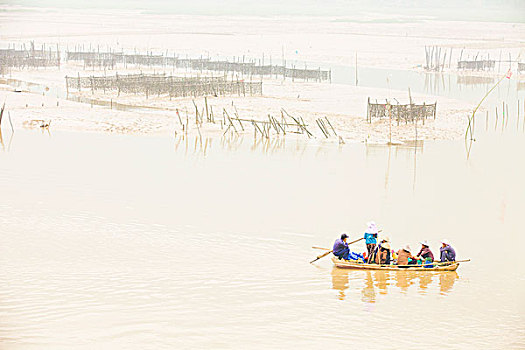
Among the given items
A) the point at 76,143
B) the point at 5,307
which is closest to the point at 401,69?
the point at 76,143

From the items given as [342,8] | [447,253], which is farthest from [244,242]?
[342,8]

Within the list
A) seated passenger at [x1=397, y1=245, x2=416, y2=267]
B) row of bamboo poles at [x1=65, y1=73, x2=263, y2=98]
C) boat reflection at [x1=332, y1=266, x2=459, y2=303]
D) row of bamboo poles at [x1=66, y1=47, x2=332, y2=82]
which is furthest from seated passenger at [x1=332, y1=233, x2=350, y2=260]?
row of bamboo poles at [x1=66, y1=47, x2=332, y2=82]

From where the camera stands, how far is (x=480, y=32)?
43.1 metres

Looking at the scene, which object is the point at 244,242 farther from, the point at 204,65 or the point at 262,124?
the point at 204,65

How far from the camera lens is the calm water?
5422mm

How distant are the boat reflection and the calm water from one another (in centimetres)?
2

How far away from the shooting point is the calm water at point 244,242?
5.42m

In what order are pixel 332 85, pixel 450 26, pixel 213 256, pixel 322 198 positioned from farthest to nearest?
pixel 450 26 → pixel 332 85 → pixel 322 198 → pixel 213 256

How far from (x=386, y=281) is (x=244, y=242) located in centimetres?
169

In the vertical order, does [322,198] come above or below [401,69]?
below

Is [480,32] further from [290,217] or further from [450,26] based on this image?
[290,217]

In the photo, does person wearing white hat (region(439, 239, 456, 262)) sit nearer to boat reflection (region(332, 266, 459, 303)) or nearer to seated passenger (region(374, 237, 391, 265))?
boat reflection (region(332, 266, 459, 303))

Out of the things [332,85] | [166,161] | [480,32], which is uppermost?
[480,32]

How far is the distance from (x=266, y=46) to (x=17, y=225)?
28044 mm
